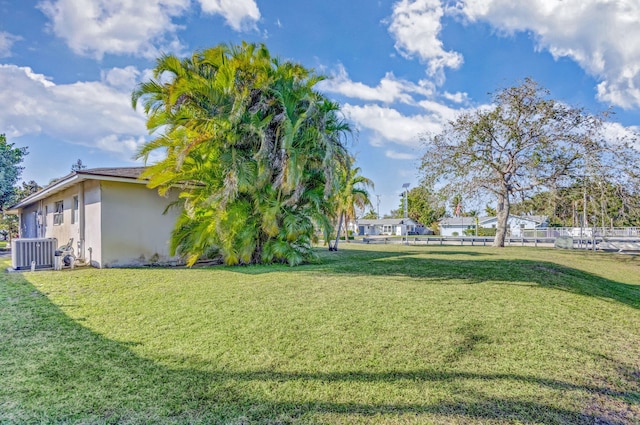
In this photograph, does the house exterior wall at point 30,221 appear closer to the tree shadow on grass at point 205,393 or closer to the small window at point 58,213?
the small window at point 58,213

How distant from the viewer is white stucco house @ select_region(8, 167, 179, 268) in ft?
33.2

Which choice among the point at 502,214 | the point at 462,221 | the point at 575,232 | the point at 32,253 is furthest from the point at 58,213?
the point at 462,221

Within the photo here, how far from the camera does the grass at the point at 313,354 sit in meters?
2.82

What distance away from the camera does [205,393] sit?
2982 millimetres

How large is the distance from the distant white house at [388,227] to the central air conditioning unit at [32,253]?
54.9 metres

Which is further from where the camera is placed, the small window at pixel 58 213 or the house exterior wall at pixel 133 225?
the small window at pixel 58 213

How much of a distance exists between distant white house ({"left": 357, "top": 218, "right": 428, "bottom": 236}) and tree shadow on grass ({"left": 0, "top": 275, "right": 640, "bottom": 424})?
192ft

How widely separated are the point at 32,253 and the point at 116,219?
7.06 ft

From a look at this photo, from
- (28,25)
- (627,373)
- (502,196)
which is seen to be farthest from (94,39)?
(502,196)

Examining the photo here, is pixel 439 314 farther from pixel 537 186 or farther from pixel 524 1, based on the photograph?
pixel 537 186

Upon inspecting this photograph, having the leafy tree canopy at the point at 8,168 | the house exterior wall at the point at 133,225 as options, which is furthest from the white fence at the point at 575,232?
the leafy tree canopy at the point at 8,168

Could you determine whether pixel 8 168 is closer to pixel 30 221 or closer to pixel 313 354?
pixel 30 221

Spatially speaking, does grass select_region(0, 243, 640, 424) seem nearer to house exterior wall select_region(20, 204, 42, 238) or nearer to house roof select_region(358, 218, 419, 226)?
house exterior wall select_region(20, 204, 42, 238)

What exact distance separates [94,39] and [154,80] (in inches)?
117
